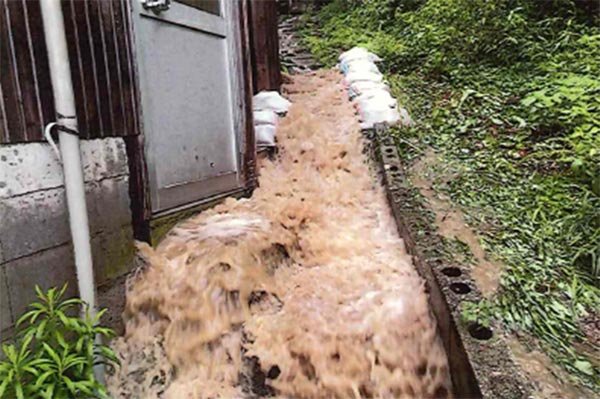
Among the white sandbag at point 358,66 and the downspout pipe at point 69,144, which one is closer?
the downspout pipe at point 69,144

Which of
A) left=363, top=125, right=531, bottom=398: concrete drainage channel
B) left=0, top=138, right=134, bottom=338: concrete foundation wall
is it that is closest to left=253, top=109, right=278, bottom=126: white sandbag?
left=363, top=125, right=531, bottom=398: concrete drainage channel

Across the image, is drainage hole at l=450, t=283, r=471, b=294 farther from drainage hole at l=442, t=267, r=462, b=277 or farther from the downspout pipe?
the downspout pipe

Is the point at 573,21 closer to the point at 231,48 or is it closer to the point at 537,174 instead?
the point at 537,174

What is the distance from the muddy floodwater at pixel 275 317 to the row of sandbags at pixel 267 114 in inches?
59.9

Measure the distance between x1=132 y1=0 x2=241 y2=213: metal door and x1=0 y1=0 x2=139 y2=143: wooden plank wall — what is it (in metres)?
0.18

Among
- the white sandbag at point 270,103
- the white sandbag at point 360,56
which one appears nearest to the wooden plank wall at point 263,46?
the white sandbag at point 270,103

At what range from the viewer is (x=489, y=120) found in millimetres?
4867

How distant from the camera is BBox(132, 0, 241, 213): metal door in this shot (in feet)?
9.98

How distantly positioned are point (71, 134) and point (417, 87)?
4.92 meters

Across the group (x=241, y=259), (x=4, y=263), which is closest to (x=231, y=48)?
(x=241, y=259)

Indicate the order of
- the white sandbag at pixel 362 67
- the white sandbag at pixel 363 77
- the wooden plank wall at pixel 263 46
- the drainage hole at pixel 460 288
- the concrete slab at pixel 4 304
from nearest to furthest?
the concrete slab at pixel 4 304 < the drainage hole at pixel 460 288 < the wooden plank wall at pixel 263 46 < the white sandbag at pixel 363 77 < the white sandbag at pixel 362 67

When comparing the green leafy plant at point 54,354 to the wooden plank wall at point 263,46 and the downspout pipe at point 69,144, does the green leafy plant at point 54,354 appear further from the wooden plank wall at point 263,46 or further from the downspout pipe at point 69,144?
the wooden plank wall at point 263,46

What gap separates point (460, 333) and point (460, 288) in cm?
38

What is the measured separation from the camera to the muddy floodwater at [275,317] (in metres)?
2.45
